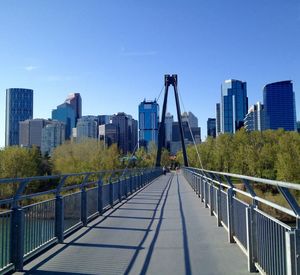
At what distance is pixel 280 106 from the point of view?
18875 centimetres

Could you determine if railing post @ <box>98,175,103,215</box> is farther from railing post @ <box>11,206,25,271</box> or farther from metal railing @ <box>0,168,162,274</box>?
railing post @ <box>11,206,25,271</box>

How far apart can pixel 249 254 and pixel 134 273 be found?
168cm

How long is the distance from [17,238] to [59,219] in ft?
7.00

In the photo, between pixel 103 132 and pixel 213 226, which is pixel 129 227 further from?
pixel 103 132

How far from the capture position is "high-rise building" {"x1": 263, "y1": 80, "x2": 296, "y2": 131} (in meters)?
186

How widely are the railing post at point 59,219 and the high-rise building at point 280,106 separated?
18231cm

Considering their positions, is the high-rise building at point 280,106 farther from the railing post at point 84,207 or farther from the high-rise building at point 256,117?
the railing post at point 84,207

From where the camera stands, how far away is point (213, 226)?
34.4ft

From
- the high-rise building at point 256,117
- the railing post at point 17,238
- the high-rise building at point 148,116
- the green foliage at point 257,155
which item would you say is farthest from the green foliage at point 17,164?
the high-rise building at point 256,117

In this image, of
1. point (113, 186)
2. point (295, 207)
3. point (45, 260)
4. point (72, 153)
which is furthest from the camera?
point (72, 153)

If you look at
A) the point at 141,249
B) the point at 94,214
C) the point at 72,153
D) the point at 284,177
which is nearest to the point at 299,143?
the point at 284,177

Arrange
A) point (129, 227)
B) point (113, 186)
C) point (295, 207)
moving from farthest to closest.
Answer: point (113, 186) → point (129, 227) → point (295, 207)

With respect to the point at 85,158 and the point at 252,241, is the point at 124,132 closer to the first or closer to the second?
the point at 85,158

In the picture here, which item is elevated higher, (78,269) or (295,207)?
(295,207)
